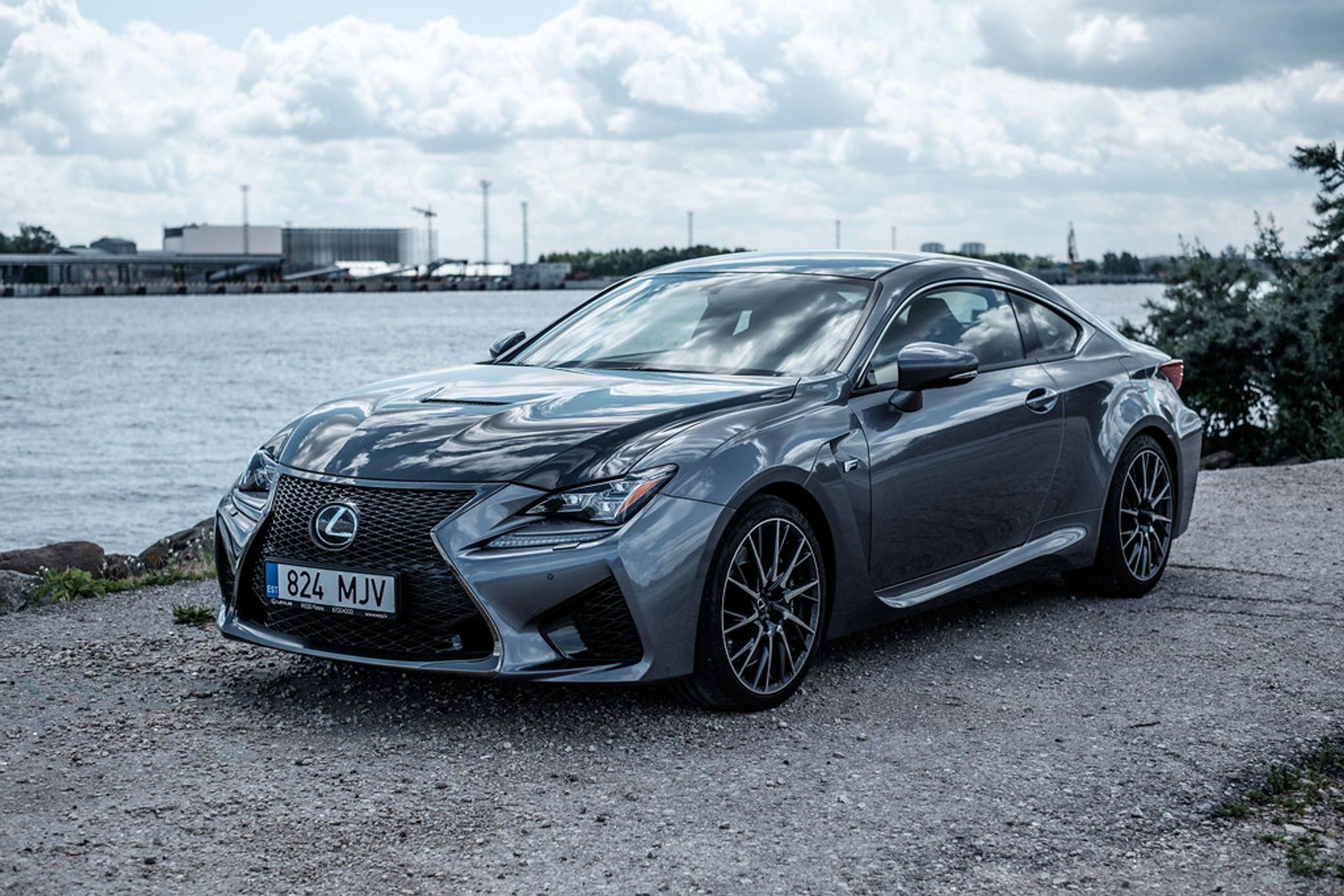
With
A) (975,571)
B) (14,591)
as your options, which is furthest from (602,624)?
(14,591)

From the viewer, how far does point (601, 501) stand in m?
4.86

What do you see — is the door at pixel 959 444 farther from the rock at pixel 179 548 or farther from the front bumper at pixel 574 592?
the rock at pixel 179 548

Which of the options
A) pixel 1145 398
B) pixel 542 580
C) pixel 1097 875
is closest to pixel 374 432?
pixel 542 580

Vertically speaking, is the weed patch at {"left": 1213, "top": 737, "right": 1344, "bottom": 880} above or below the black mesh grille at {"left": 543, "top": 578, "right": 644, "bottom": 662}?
below

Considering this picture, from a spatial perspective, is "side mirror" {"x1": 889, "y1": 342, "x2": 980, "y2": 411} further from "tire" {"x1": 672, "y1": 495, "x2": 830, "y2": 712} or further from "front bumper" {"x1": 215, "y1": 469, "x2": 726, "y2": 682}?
"front bumper" {"x1": 215, "y1": 469, "x2": 726, "y2": 682}

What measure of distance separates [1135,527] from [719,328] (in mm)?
2421

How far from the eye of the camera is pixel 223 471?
84.3ft

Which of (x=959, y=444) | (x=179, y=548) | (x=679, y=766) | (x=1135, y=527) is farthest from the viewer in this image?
(x=179, y=548)

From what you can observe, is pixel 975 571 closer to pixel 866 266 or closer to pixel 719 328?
pixel 866 266

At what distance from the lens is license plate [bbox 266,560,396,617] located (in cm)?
488

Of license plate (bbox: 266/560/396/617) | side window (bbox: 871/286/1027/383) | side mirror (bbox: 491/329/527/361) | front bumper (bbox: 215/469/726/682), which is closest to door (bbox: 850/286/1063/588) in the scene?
side window (bbox: 871/286/1027/383)

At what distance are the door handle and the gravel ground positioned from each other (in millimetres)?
963

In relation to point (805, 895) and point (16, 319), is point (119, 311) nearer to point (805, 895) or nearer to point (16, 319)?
point (16, 319)

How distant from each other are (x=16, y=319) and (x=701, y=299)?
124 meters
